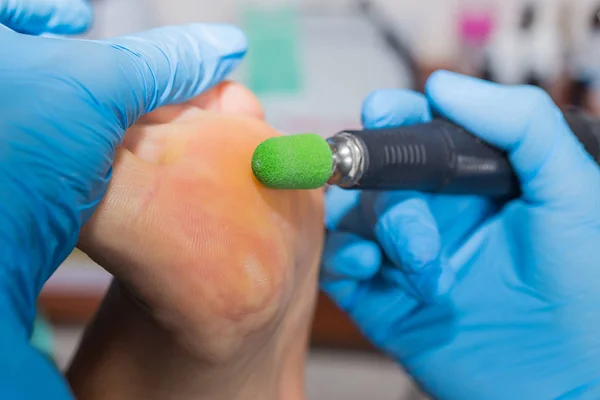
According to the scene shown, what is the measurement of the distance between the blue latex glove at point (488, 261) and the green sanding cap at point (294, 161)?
0.67 feet

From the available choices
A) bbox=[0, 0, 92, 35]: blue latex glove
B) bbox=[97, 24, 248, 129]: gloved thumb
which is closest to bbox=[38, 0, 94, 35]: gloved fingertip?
bbox=[0, 0, 92, 35]: blue latex glove

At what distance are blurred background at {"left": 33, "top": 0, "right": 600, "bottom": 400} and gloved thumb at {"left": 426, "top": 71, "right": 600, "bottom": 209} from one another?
2.77 ft

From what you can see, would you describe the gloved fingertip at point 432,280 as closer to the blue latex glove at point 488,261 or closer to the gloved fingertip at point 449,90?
the blue latex glove at point 488,261

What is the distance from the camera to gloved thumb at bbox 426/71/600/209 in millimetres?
690

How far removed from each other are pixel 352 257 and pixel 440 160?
0.70 ft

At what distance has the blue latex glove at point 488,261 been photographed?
70cm

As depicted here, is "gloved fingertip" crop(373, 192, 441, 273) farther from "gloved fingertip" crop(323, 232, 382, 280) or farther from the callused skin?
the callused skin

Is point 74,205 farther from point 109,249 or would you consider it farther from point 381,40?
point 381,40

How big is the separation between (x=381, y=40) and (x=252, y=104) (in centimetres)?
112

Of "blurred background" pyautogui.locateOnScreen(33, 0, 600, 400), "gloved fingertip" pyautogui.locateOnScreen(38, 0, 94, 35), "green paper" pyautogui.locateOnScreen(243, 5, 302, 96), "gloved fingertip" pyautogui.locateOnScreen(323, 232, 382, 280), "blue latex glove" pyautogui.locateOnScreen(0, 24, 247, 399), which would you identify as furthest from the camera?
"green paper" pyautogui.locateOnScreen(243, 5, 302, 96)

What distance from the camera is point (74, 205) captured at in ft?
1.37

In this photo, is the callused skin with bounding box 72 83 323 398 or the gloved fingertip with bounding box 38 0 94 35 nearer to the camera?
the callused skin with bounding box 72 83 323 398

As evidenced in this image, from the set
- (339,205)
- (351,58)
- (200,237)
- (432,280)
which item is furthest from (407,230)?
(351,58)

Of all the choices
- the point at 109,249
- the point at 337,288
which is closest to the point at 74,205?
the point at 109,249
